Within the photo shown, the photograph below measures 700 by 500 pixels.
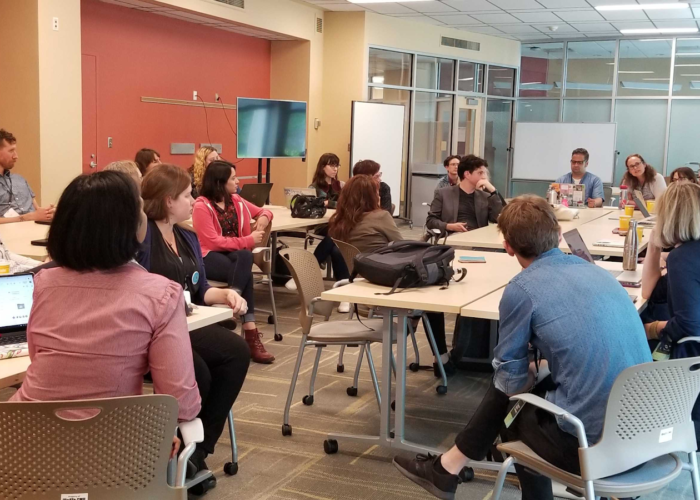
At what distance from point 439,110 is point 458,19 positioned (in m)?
1.90

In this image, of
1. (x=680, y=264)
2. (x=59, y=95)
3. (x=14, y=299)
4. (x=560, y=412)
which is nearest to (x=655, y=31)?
→ (x=59, y=95)

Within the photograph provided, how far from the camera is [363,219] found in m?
5.23

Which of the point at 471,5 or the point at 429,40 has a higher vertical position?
the point at 471,5

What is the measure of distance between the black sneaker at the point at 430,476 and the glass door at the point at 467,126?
1117 centimetres

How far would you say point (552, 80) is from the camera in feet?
47.8

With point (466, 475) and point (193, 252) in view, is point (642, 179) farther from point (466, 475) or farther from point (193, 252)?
point (193, 252)

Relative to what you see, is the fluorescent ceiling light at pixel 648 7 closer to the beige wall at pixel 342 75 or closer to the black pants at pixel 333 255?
the beige wall at pixel 342 75

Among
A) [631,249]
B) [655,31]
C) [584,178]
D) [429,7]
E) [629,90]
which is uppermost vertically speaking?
[655,31]

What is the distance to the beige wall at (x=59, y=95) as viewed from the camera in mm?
7000

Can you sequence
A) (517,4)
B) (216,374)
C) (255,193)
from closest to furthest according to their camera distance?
(216,374)
(255,193)
(517,4)

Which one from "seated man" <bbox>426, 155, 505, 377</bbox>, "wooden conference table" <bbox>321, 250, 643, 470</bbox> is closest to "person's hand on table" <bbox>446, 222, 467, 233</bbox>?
"seated man" <bbox>426, 155, 505, 377</bbox>

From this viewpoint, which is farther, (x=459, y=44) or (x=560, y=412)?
(x=459, y=44)

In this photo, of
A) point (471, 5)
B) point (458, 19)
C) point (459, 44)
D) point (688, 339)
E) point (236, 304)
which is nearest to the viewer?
point (688, 339)

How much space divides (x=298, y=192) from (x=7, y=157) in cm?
255
